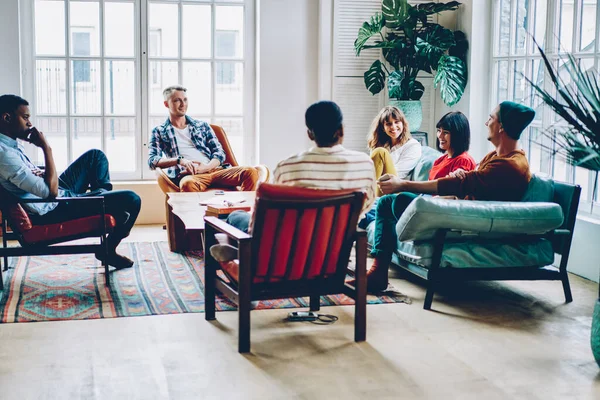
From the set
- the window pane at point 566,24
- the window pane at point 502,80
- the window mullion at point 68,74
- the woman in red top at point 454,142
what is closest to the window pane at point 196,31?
the window mullion at point 68,74

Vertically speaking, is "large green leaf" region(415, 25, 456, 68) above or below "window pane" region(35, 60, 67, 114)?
above

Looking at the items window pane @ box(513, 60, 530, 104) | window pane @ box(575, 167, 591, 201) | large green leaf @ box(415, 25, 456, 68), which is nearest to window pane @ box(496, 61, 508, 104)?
window pane @ box(513, 60, 530, 104)

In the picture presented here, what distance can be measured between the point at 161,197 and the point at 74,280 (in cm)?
218

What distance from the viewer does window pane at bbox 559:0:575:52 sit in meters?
5.27

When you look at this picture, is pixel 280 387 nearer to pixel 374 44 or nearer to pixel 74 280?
pixel 74 280

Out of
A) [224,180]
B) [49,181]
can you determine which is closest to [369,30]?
[224,180]

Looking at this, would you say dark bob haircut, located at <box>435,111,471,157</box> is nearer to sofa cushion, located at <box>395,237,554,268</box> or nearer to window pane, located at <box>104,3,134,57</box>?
sofa cushion, located at <box>395,237,554,268</box>

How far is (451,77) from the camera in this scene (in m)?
6.26

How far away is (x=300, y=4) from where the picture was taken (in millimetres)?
6949

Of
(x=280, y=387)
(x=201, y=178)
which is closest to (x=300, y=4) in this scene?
(x=201, y=178)

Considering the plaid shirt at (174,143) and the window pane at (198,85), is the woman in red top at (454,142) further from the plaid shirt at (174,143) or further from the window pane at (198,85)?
the window pane at (198,85)

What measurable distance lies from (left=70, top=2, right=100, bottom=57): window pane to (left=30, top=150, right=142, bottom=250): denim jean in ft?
6.36

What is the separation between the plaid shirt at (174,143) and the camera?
6266 millimetres

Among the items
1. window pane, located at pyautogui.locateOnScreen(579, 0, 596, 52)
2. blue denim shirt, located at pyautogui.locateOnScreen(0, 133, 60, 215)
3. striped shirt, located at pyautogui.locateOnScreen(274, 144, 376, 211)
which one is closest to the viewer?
striped shirt, located at pyautogui.locateOnScreen(274, 144, 376, 211)
